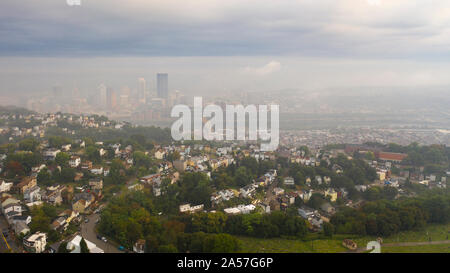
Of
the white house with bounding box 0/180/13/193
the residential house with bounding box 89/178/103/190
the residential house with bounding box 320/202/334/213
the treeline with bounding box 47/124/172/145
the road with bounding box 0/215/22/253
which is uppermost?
the treeline with bounding box 47/124/172/145

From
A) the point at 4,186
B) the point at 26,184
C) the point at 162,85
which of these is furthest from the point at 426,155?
the point at 162,85

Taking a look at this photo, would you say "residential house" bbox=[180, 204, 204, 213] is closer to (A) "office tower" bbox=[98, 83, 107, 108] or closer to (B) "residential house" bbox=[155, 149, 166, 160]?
(B) "residential house" bbox=[155, 149, 166, 160]

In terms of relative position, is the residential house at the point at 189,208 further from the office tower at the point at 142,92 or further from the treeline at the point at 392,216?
the office tower at the point at 142,92

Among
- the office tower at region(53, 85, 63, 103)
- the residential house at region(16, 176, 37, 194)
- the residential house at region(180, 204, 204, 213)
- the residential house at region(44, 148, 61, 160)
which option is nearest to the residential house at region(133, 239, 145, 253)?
the residential house at region(180, 204, 204, 213)

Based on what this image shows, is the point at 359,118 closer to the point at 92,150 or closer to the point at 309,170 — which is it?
the point at 309,170

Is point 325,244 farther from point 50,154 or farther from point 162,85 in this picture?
point 162,85

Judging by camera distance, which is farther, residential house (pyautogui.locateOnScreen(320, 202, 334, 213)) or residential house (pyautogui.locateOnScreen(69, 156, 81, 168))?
residential house (pyautogui.locateOnScreen(69, 156, 81, 168))

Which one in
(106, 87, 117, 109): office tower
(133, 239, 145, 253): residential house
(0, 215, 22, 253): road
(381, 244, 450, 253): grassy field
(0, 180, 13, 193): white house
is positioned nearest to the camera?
(0, 215, 22, 253): road
